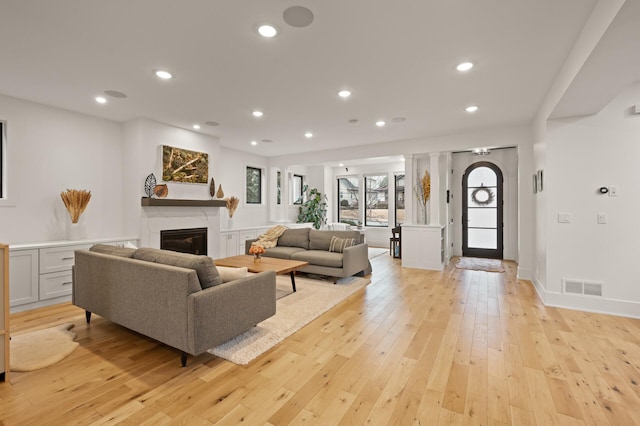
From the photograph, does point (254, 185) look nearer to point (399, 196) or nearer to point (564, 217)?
point (399, 196)

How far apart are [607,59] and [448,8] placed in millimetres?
1383

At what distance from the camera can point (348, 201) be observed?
10109mm

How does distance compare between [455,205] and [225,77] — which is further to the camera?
[455,205]

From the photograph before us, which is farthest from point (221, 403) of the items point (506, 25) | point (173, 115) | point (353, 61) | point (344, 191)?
point (344, 191)

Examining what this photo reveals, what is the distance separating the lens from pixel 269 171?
27.1ft

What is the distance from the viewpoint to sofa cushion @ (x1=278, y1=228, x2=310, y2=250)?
18.7ft

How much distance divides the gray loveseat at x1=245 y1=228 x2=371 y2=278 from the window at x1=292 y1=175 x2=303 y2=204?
366cm

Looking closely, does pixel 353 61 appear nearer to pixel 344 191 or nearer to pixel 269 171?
pixel 269 171

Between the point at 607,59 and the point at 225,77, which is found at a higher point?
the point at 225,77

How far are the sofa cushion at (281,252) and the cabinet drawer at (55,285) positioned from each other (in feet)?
9.29

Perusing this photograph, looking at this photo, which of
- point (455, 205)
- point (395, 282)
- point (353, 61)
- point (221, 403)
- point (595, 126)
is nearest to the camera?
point (221, 403)

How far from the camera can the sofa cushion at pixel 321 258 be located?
4738 millimetres

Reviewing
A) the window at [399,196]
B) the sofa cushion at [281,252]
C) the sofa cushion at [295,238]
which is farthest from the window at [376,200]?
the sofa cushion at [281,252]

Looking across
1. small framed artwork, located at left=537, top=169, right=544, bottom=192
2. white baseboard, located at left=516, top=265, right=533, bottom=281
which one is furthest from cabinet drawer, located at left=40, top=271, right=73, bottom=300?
white baseboard, located at left=516, top=265, right=533, bottom=281
